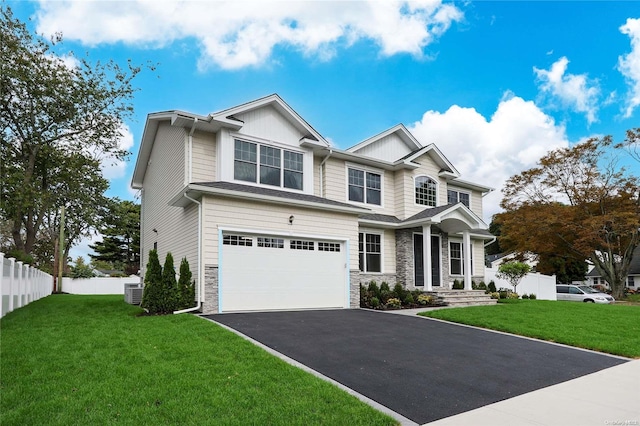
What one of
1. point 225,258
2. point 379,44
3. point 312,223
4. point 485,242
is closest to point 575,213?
point 485,242

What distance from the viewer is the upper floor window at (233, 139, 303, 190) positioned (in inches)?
552

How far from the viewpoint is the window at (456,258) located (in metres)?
19.5

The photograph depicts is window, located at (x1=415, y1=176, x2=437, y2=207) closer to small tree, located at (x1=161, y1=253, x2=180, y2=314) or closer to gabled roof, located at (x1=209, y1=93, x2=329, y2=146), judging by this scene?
gabled roof, located at (x1=209, y1=93, x2=329, y2=146)

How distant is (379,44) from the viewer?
15109 millimetres

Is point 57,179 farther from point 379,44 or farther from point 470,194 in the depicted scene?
point 470,194

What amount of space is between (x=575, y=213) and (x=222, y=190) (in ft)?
85.0

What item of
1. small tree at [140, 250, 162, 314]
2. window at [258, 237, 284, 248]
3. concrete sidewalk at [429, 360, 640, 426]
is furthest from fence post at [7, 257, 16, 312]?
concrete sidewalk at [429, 360, 640, 426]

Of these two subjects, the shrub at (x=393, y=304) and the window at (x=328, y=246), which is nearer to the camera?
the window at (x=328, y=246)

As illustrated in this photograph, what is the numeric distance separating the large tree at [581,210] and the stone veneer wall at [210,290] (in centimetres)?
2422

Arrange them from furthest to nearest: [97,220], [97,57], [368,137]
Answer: [97,220] → [97,57] → [368,137]

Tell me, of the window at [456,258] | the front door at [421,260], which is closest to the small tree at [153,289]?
the front door at [421,260]

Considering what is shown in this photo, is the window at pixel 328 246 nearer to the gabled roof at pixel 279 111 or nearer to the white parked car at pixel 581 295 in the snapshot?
the gabled roof at pixel 279 111

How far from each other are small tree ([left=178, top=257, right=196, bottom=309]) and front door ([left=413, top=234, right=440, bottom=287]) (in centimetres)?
959

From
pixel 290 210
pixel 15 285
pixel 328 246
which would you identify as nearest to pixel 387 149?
pixel 328 246
